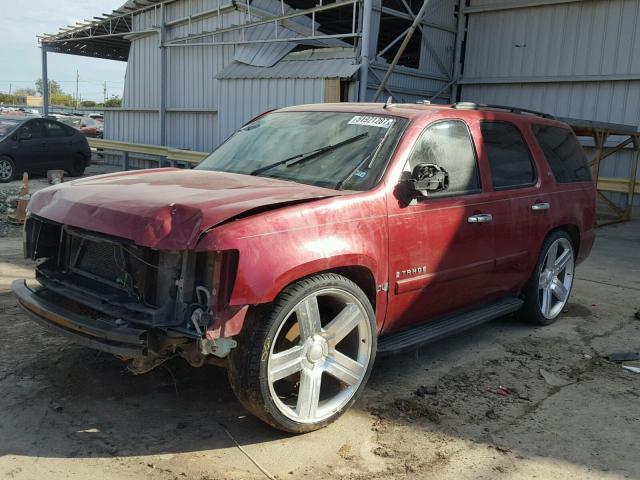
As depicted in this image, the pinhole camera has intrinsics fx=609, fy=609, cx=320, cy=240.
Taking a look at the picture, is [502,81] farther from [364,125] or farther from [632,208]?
[364,125]

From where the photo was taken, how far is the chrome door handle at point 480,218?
4309 millimetres

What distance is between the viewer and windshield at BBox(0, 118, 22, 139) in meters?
15.6

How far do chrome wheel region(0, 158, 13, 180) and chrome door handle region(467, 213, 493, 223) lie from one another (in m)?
14.1

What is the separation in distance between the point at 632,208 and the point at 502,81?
4.72 m

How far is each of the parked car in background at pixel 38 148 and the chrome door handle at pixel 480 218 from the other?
14.1m

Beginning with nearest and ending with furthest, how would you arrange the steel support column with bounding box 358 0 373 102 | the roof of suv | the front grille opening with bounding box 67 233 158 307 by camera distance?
the front grille opening with bounding box 67 233 158 307 < the roof of suv < the steel support column with bounding box 358 0 373 102

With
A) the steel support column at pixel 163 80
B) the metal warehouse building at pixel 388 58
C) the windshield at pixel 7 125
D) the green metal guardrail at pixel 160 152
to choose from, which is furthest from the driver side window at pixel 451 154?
the steel support column at pixel 163 80

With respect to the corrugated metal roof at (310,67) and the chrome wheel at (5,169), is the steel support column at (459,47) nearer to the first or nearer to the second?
the corrugated metal roof at (310,67)

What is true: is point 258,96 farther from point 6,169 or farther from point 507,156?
point 507,156

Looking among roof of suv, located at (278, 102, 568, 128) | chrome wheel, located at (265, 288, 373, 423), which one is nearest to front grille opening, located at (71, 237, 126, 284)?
chrome wheel, located at (265, 288, 373, 423)

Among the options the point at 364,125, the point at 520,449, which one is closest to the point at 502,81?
the point at 364,125

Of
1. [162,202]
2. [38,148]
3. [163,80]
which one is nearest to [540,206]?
[162,202]

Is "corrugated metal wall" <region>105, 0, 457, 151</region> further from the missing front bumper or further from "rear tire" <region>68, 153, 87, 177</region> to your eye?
the missing front bumper

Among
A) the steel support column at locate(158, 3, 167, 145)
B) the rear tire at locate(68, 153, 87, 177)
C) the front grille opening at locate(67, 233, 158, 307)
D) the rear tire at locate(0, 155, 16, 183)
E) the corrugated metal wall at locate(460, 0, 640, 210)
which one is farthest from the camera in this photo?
the steel support column at locate(158, 3, 167, 145)
